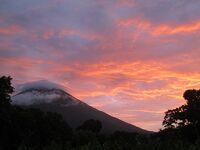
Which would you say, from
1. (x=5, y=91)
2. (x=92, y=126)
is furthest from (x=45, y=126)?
(x=92, y=126)

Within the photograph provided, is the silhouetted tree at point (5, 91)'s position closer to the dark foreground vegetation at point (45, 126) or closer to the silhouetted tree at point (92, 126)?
the dark foreground vegetation at point (45, 126)

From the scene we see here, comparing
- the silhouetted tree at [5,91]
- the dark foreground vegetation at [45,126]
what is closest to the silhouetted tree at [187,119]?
the dark foreground vegetation at [45,126]

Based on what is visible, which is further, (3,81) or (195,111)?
(195,111)

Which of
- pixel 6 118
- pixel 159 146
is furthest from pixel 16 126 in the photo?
pixel 159 146

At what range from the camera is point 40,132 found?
249 ft

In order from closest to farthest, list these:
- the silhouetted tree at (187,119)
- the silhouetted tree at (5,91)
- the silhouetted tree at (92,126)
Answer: the silhouetted tree at (5,91) → the silhouetted tree at (187,119) → the silhouetted tree at (92,126)

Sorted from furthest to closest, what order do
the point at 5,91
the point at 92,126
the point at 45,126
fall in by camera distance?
1. the point at 92,126
2. the point at 45,126
3. the point at 5,91

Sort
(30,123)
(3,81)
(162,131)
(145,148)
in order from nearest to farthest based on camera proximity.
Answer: (145,148) → (3,81) → (30,123) → (162,131)

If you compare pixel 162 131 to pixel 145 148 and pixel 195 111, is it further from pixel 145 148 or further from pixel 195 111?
pixel 145 148

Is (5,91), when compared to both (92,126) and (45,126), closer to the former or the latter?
(45,126)

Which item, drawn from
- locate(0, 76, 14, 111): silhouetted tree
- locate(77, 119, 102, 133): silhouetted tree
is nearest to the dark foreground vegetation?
locate(0, 76, 14, 111): silhouetted tree

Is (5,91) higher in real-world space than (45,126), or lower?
higher

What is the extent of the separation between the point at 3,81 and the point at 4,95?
91.8 inches

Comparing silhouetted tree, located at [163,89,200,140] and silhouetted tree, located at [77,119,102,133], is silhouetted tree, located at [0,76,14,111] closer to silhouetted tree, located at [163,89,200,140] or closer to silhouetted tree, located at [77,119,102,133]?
silhouetted tree, located at [163,89,200,140]
